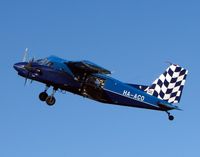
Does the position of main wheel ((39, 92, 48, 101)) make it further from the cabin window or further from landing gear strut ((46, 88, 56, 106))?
the cabin window

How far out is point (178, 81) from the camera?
4275cm

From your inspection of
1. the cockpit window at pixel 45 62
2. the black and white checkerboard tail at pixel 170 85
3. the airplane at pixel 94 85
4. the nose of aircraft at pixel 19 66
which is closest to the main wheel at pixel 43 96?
the airplane at pixel 94 85

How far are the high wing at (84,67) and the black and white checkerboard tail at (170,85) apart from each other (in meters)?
5.55

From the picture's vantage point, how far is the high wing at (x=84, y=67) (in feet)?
126

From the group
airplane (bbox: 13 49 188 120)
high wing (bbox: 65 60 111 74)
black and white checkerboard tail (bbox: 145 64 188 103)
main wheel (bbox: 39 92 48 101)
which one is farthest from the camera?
black and white checkerboard tail (bbox: 145 64 188 103)

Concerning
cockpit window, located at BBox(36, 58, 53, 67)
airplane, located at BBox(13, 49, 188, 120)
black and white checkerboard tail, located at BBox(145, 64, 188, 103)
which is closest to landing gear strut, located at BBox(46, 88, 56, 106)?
airplane, located at BBox(13, 49, 188, 120)

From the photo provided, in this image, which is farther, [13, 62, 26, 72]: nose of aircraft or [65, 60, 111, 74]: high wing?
[13, 62, 26, 72]: nose of aircraft

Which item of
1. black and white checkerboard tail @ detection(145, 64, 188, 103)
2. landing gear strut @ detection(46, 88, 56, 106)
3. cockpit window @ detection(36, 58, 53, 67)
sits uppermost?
black and white checkerboard tail @ detection(145, 64, 188, 103)

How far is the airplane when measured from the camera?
3941cm

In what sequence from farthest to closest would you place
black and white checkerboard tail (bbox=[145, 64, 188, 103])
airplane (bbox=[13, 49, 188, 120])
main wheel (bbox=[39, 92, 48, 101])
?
black and white checkerboard tail (bbox=[145, 64, 188, 103]), main wheel (bbox=[39, 92, 48, 101]), airplane (bbox=[13, 49, 188, 120])

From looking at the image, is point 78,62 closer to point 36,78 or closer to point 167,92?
point 36,78

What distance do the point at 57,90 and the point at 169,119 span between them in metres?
8.61

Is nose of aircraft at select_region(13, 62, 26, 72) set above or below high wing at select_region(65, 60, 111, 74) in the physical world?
below

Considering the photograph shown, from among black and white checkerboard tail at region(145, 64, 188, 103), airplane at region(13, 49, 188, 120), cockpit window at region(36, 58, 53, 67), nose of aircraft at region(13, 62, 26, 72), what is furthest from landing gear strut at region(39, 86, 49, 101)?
black and white checkerboard tail at region(145, 64, 188, 103)
